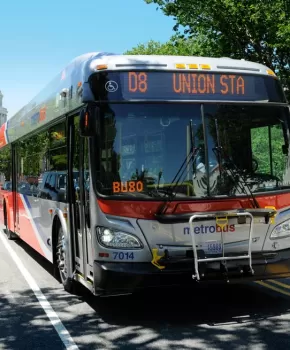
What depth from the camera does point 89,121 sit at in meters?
5.48

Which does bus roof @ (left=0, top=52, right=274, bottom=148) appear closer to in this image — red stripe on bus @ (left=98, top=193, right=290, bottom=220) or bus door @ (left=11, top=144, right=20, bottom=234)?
red stripe on bus @ (left=98, top=193, right=290, bottom=220)

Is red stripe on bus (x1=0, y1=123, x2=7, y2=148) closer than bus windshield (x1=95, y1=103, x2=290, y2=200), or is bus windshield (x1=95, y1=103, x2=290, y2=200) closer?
bus windshield (x1=95, y1=103, x2=290, y2=200)

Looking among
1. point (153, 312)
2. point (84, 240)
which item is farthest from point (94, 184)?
point (153, 312)

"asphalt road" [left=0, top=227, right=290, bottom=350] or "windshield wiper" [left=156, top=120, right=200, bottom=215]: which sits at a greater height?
"windshield wiper" [left=156, top=120, right=200, bottom=215]

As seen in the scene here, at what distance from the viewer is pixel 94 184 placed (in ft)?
18.3

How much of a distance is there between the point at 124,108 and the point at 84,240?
5.47 ft

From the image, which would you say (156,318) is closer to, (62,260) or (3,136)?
(62,260)

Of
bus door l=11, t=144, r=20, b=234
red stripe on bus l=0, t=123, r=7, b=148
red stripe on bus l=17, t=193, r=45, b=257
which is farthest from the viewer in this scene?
red stripe on bus l=0, t=123, r=7, b=148

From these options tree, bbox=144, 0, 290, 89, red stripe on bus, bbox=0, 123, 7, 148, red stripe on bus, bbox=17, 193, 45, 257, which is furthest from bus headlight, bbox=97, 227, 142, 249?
tree, bbox=144, 0, 290, 89

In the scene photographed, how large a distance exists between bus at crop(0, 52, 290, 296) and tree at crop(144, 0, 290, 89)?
1317 cm

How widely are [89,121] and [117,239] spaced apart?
4.27ft

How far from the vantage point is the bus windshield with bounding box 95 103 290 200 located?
5562mm

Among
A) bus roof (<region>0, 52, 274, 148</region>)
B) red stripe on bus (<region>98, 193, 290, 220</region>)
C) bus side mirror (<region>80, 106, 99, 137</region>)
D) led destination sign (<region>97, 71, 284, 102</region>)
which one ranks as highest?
bus roof (<region>0, 52, 274, 148</region>)

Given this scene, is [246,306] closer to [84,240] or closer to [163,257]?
[163,257]
